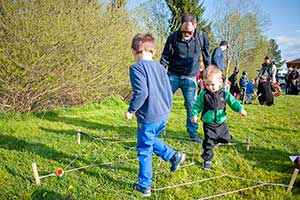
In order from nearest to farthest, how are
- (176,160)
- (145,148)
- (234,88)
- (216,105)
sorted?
(145,148), (176,160), (216,105), (234,88)

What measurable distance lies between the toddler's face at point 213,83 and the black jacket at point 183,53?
939 millimetres

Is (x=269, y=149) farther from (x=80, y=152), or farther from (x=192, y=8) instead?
(x=192, y=8)

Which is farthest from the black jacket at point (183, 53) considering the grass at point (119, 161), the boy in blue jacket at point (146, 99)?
the boy in blue jacket at point (146, 99)

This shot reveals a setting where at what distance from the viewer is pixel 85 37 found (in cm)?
598

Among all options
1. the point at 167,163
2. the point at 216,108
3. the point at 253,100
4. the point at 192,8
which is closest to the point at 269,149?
the point at 216,108

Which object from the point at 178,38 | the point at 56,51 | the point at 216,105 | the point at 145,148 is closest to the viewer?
the point at 145,148

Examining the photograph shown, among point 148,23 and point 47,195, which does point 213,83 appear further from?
point 148,23

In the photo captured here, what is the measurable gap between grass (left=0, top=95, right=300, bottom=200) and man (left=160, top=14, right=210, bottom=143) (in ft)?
2.46

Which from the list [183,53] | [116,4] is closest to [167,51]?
[183,53]

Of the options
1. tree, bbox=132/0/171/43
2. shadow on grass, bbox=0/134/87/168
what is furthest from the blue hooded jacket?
tree, bbox=132/0/171/43

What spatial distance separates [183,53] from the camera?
3875mm

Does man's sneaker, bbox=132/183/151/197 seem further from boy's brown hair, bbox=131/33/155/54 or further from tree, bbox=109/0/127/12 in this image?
tree, bbox=109/0/127/12

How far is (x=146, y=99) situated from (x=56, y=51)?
3658mm

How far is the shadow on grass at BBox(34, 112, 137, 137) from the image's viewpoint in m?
4.68
